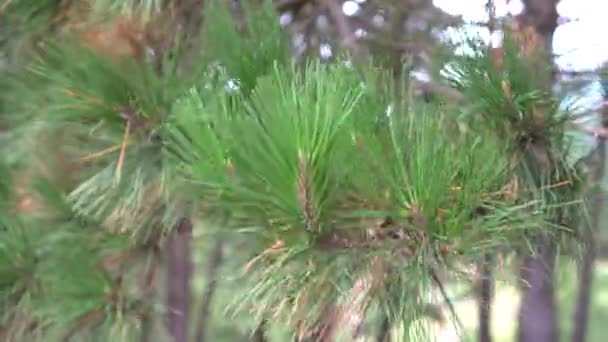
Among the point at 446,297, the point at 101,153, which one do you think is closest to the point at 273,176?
the point at 446,297

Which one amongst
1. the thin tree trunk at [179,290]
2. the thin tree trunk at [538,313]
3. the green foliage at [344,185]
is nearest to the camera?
the green foliage at [344,185]

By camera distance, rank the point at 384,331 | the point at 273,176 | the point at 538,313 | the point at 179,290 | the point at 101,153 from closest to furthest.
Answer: the point at 273,176 < the point at 384,331 < the point at 101,153 < the point at 538,313 < the point at 179,290

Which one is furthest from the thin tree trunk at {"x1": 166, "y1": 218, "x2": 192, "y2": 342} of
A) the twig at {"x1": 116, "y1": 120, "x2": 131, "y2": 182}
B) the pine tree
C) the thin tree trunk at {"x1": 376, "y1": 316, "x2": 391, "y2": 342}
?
the thin tree trunk at {"x1": 376, "y1": 316, "x2": 391, "y2": 342}

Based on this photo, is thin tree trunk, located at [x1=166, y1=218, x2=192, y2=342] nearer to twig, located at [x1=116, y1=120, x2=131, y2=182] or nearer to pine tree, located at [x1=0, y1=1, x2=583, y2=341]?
pine tree, located at [x1=0, y1=1, x2=583, y2=341]

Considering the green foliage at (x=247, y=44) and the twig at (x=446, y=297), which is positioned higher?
the green foliage at (x=247, y=44)

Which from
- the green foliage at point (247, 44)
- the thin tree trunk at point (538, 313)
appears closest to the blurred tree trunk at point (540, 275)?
the thin tree trunk at point (538, 313)

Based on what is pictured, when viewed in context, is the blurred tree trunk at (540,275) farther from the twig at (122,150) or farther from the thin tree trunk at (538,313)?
the twig at (122,150)

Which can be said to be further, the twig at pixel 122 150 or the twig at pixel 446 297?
the twig at pixel 122 150

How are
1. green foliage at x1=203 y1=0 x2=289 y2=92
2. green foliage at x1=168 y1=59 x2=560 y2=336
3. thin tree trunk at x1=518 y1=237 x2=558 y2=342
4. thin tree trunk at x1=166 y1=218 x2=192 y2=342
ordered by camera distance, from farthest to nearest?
thin tree trunk at x1=166 y1=218 x2=192 y2=342 → thin tree trunk at x1=518 y1=237 x2=558 y2=342 → green foliage at x1=203 y1=0 x2=289 y2=92 → green foliage at x1=168 y1=59 x2=560 y2=336

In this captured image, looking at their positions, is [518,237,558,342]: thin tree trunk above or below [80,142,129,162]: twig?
below

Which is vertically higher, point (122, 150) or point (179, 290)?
point (122, 150)

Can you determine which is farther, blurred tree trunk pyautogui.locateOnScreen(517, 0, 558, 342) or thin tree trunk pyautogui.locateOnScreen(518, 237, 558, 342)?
thin tree trunk pyautogui.locateOnScreen(518, 237, 558, 342)

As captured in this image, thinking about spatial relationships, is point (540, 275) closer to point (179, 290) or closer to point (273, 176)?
point (273, 176)

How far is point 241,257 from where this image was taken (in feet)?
1.71
